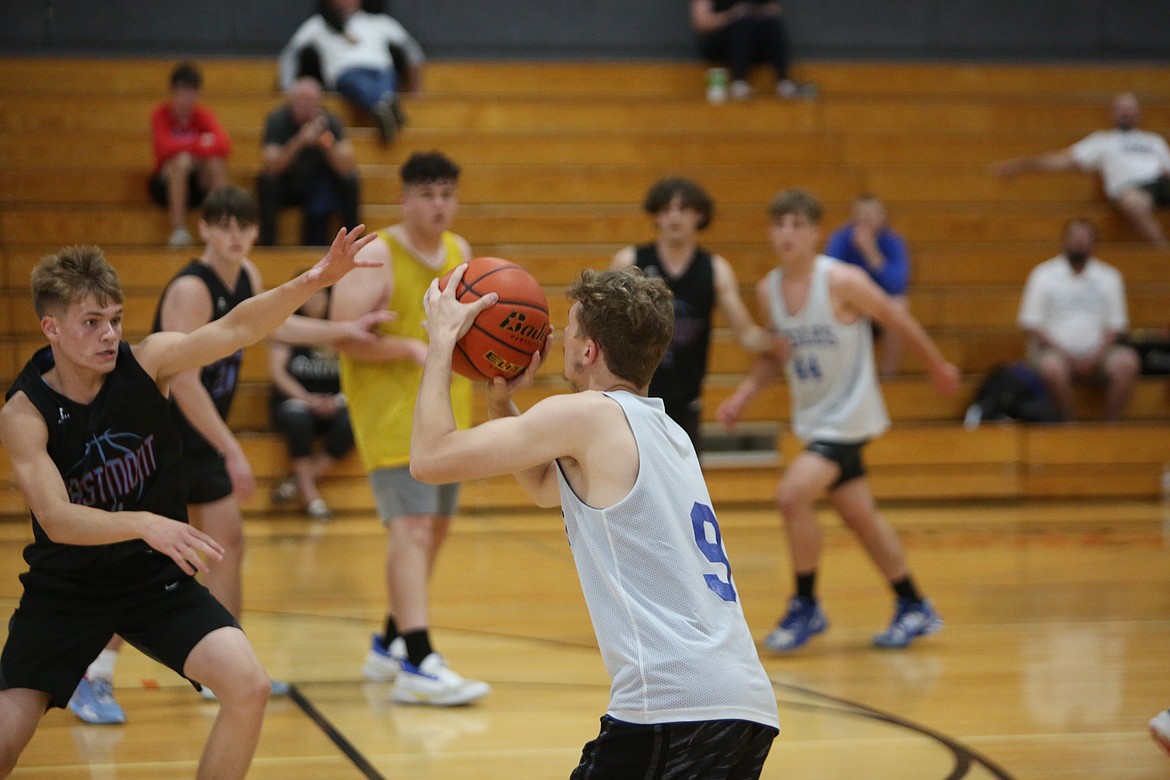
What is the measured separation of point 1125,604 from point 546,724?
10.5 ft

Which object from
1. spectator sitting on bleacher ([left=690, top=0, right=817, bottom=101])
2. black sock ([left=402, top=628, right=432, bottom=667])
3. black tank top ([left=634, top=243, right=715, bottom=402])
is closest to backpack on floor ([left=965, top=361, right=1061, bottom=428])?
spectator sitting on bleacher ([left=690, top=0, right=817, bottom=101])

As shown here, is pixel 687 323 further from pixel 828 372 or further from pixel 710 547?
pixel 710 547

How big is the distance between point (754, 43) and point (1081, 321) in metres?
3.99

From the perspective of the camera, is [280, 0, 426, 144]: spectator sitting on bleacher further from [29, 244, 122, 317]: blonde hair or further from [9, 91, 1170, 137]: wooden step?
Answer: [29, 244, 122, 317]: blonde hair

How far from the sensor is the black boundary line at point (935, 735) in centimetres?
386

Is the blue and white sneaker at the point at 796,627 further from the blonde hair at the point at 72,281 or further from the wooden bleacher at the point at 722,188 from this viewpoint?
the wooden bleacher at the point at 722,188

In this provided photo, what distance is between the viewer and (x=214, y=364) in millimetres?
4535

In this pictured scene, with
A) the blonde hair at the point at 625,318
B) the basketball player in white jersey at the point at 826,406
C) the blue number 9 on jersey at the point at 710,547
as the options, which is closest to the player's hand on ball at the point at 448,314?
the blonde hair at the point at 625,318

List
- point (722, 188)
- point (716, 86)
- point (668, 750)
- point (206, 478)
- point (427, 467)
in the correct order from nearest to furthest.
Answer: point (668, 750), point (427, 467), point (206, 478), point (722, 188), point (716, 86)

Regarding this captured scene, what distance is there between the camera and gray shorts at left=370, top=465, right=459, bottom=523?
4637 mm

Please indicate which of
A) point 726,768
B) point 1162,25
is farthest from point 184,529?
point 1162,25

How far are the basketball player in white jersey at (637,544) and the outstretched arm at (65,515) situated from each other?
62 centimetres

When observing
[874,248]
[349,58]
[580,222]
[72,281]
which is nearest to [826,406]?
[72,281]

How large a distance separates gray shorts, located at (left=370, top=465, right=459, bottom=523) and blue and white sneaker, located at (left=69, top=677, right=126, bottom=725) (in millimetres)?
1018
